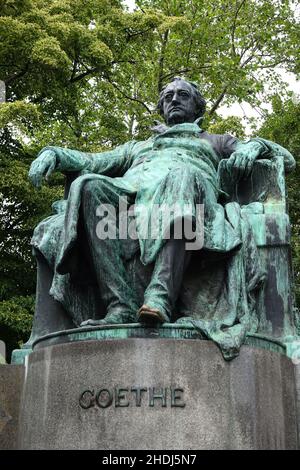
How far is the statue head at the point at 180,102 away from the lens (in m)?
6.28

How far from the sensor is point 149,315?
421cm

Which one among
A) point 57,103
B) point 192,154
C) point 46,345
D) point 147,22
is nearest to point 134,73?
point 147,22

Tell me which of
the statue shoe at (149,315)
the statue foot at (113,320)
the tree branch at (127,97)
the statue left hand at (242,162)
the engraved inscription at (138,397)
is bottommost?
the engraved inscription at (138,397)

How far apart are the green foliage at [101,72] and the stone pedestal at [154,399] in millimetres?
7997

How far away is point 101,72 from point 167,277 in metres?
12.7

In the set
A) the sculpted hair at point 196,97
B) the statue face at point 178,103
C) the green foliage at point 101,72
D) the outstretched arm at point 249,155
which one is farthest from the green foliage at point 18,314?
the outstretched arm at point 249,155

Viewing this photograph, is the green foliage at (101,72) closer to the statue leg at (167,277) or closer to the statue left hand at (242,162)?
the statue left hand at (242,162)

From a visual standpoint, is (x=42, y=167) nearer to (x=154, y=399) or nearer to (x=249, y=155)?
(x=249, y=155)

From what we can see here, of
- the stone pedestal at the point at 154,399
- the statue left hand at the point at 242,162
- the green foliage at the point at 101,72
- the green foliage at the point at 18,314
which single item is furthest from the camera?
the green foliage at the point at 101,72

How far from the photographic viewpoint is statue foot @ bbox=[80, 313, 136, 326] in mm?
4504

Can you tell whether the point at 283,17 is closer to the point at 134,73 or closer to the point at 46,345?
the point at 134,73

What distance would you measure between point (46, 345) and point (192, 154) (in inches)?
79.6

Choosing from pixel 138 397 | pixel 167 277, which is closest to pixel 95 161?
pixel 167 277

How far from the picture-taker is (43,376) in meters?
4.41
